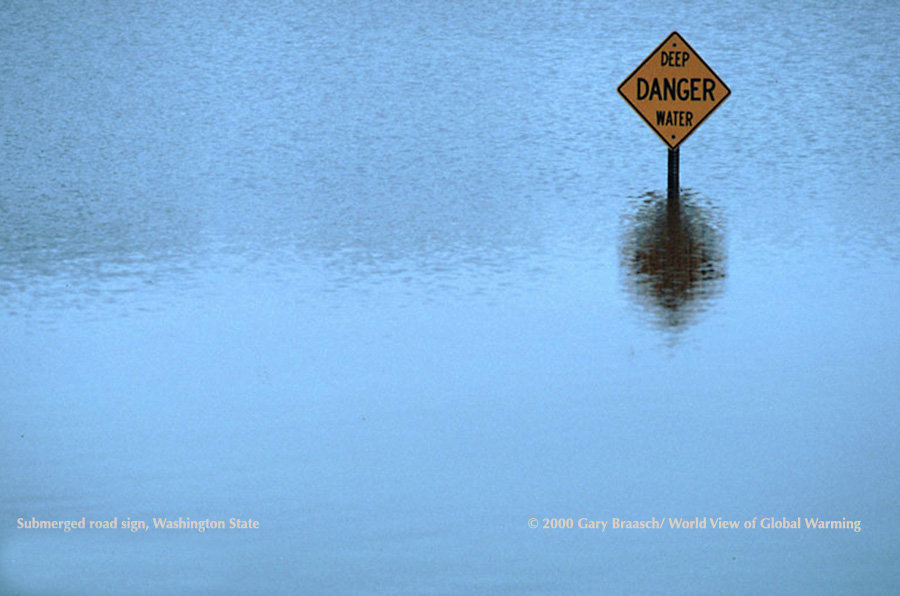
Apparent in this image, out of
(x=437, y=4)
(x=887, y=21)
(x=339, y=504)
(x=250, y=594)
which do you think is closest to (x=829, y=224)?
(x=339, y=504)

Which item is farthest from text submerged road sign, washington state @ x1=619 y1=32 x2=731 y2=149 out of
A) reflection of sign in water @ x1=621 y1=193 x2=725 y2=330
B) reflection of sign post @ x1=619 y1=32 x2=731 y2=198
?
reflection of sign in water @ x1=621 y1=193 x2=725 y2=330

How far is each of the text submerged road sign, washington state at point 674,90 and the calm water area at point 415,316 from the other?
0.78m

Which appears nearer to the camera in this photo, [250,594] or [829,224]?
[250,594]

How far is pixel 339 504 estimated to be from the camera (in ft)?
20.3

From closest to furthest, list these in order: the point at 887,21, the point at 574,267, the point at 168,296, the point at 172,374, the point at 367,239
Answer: the point at 172,374 < the point at 168,296 < the point at 574,267 < the point at 367,239 < the point at 887,21

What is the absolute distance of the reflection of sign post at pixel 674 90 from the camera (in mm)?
14898

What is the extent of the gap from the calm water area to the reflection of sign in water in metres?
0.05

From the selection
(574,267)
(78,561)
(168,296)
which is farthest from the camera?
(574,267)

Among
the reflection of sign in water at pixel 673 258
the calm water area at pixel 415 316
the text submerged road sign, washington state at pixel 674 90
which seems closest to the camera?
the calm water area at pixel 415 316

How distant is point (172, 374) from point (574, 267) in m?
3.96

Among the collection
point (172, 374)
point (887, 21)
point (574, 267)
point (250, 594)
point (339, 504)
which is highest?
point (887, 21)

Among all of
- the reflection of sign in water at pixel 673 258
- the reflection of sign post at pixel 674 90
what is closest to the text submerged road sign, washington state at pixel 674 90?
the reflection of sign post at pixel 674 90

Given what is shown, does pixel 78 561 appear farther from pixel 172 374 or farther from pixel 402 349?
pixel 402 349

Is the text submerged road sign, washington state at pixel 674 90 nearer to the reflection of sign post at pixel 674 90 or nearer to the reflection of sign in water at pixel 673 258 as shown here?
the reflection of sign post at pixel 674 90
